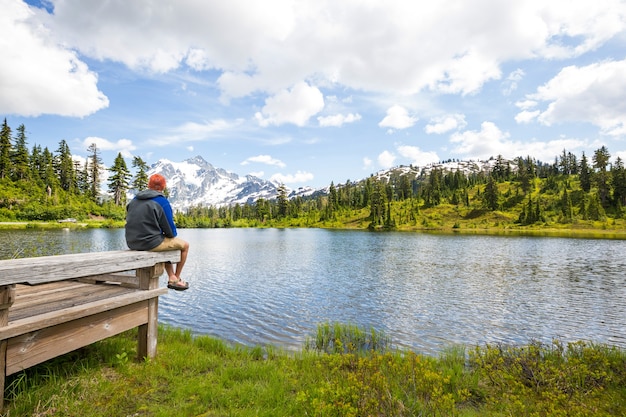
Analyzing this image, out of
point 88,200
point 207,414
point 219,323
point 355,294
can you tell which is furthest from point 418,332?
point 88,200

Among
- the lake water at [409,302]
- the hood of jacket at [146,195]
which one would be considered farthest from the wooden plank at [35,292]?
the lake water at [409,302]

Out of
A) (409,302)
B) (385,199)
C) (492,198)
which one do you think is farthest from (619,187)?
(409,302)

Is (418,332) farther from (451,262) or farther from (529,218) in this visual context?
(529,218)

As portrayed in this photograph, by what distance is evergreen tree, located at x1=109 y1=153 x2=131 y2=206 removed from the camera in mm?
113188

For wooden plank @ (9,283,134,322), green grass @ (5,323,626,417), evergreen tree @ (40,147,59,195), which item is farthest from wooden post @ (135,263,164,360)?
evergreen tree @ (40,147,59,195)

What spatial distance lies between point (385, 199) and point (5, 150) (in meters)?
135

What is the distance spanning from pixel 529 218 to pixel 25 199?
542 feet

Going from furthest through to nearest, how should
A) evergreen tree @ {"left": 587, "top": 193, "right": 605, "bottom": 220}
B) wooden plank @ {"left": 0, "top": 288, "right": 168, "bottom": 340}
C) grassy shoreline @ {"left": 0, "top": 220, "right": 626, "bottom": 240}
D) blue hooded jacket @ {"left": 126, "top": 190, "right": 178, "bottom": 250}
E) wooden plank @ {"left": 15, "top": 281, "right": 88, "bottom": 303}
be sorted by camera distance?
evergreen tree @ {"left": 587, "top": 193, "right": 605, "bottom": 220} < grassy shoreline @ {"left": 0, "top": 220, "right": 626, "bottom": 240} < blue hooded jacket @ {"left": 126, "top": 190, "right": 178, "bottom": 250} < wooden plank @ {"left": 15, "top": 281, "right": 88, "bottom": 303} < wooden plank @ {"left": 0, "top": 288, "right": 168, "bottom": 340}

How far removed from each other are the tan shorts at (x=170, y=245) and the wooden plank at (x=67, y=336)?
4.16 feet

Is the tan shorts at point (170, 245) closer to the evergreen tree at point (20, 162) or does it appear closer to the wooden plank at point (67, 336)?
the wooden plank at point (67, 336)

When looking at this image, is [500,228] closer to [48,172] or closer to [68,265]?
[68,265]

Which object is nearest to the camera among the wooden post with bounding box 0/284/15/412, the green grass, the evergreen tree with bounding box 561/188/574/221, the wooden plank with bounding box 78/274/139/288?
the wooden post with bounding box 0/284/15/412

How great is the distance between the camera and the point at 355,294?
2309 centimetres

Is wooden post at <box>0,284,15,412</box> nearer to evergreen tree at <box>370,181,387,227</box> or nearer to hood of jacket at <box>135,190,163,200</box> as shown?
hood of jacket at <box>135,190,163,200</box>
